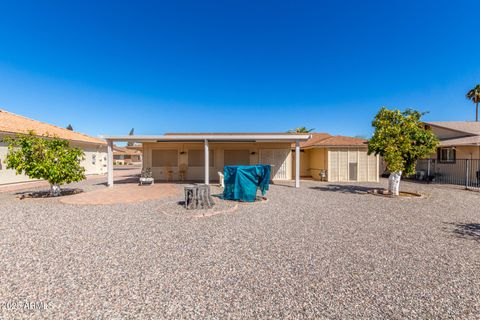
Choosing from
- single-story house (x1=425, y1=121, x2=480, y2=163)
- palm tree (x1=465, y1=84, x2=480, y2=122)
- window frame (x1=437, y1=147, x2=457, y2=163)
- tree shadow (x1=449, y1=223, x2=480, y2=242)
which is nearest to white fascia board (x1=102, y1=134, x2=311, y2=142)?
tree shadow (x1=449, y1=223, x2=480, y2=242)

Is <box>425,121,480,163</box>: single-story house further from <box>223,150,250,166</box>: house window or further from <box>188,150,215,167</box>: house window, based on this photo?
<box>188,150,215,167</box>: house window

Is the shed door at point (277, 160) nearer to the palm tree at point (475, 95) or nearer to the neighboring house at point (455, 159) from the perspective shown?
the neighboring house at point (455, 159)

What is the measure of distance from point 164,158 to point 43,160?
704 cm

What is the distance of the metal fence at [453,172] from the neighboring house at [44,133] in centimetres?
2470

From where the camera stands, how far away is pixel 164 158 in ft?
49.8

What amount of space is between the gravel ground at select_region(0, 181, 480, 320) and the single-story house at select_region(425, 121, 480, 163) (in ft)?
39.6

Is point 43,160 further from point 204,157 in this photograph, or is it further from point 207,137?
point 204,157

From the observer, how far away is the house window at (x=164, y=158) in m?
15.1

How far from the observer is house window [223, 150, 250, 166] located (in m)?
15.5

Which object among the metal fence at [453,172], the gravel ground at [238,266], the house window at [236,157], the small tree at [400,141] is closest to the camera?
the gravel ground at [238,266]

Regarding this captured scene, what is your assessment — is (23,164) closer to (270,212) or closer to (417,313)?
(270,212)

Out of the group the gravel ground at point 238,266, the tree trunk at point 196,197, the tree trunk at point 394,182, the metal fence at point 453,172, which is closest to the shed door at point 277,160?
the tree trunk at point 394,182

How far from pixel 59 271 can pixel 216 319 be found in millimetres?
2763

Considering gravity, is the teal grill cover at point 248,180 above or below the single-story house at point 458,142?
below
